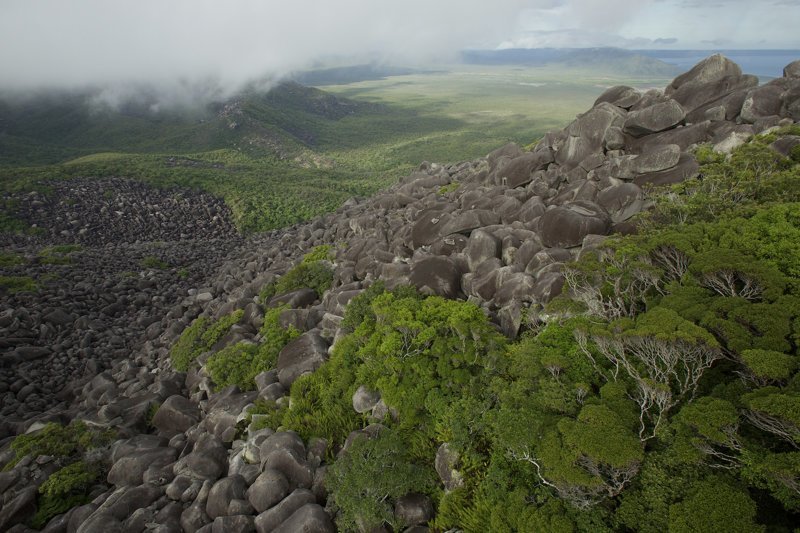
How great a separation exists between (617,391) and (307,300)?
65.8 ft

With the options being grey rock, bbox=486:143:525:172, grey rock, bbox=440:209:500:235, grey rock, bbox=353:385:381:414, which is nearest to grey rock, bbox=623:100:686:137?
grey rock, bbox=486:143:525:172

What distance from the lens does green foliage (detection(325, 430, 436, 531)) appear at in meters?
12.7

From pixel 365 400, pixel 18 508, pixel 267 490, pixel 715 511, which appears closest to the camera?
pixel 715 511

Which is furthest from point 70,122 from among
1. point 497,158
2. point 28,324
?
Result: point 497,158

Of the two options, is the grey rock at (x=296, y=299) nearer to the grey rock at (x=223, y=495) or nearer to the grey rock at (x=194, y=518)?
the grey rock at (x=223, y=495)

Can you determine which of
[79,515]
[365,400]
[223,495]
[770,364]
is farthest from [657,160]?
[79,515]

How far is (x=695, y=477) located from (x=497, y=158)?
34.8 m

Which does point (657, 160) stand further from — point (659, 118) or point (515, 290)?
point (515, 290)

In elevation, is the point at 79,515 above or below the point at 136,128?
above

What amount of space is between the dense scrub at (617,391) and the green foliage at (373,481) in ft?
0.20

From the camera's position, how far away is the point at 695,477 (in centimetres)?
902

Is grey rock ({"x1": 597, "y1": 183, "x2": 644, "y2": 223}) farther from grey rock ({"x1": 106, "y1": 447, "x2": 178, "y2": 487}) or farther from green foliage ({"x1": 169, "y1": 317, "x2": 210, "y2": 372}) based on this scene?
green foliage ({"x1": 169, "y1": 317, "x2": 210, "y2": 372})

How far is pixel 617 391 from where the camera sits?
1116cm

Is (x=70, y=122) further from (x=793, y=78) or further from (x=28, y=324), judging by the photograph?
(x=793, y=78)
